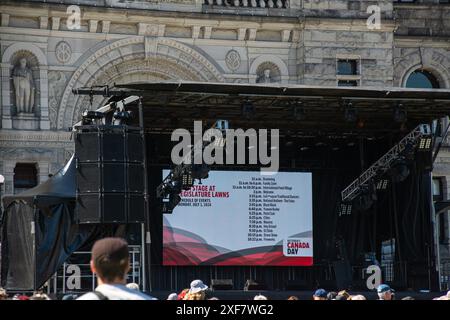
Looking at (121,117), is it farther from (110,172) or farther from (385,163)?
(385,163)

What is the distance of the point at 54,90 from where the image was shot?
2614 cm

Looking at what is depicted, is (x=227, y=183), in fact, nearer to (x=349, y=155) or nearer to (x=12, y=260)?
(x=349, y=155)

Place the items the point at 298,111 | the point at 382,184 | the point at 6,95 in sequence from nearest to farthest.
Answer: the point at 298,111
the point at 6,95
the point at 382,184

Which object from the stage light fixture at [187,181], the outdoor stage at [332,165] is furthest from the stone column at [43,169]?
the stage light fixture at [187,181]

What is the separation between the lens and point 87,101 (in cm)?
2661

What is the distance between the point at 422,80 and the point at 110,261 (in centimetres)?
2555

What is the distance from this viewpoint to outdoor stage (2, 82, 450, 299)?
77.6 feet

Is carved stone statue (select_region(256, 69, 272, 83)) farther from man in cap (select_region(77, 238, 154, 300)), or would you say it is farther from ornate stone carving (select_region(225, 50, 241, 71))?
man in cap (select_region(77, 238, 154, 300))

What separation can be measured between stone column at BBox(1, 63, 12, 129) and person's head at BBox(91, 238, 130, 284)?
19929 millimetres

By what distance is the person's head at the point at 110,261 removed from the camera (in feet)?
19.8

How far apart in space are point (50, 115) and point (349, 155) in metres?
7.06

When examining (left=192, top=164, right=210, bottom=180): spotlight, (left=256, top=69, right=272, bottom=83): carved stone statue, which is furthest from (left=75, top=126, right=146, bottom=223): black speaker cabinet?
(left=256, top=69, right=272, bottom=83): carved stone statue

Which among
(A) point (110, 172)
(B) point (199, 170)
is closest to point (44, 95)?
(B) point (199, 170)
